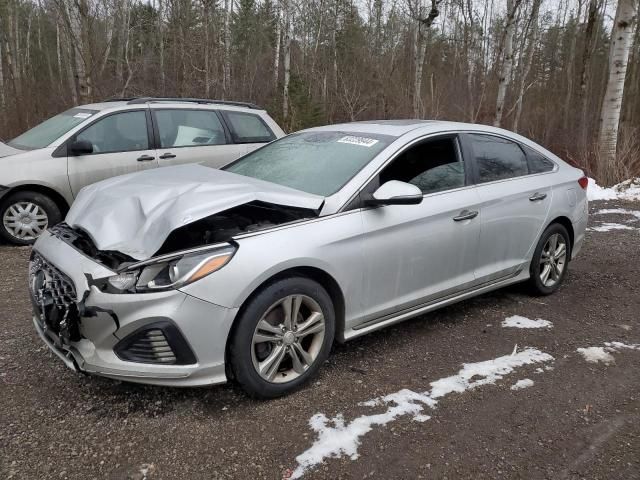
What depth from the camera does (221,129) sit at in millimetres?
7324

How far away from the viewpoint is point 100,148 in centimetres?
648

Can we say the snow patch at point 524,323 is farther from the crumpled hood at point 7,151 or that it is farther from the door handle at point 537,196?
the crumpled hood at point 7,151

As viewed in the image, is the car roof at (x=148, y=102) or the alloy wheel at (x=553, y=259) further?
the car roof at (x=148, y=102)

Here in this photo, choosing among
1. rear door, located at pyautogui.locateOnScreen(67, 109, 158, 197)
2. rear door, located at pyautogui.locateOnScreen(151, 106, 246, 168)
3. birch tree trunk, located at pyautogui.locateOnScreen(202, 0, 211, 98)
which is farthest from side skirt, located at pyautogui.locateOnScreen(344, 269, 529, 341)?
birch tree trunk, located at pyautogui.locateOnScreen(202, 0, 211, 98)

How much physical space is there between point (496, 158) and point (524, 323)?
4.46 feet

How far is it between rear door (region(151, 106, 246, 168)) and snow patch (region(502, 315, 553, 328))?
438 cm

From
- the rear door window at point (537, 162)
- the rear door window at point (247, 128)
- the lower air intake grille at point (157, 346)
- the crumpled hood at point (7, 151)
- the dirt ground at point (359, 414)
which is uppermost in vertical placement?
the rear door window at point (247, 128)

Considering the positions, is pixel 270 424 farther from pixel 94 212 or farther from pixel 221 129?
pixel 221 129

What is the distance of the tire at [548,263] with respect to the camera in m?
4.61

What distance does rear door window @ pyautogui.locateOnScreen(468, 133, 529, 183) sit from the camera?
4158 mm

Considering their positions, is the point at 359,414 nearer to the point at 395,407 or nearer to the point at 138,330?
the point at 395,407

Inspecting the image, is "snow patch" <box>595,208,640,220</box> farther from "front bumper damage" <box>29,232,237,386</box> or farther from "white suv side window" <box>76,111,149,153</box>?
"front bumper damage" <box>29,232,237,386</box>

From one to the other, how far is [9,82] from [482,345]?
1767cm

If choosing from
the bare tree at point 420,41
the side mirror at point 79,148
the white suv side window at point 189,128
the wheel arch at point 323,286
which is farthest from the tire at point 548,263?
the bare tree at point 420,41
